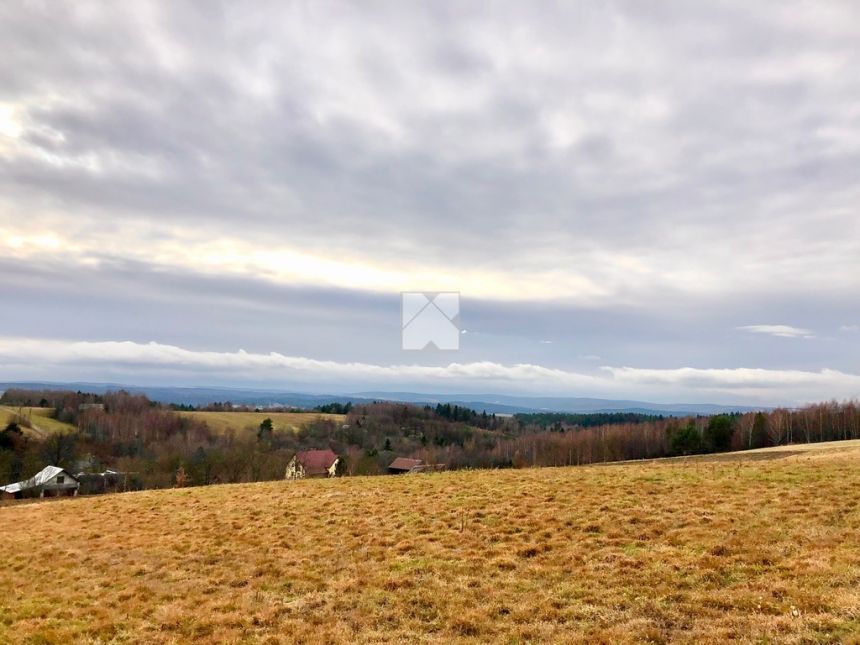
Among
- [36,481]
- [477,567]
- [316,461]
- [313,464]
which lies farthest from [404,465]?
[477,567]

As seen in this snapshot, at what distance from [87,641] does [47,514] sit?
803 inches

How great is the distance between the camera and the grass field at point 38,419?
117406mm

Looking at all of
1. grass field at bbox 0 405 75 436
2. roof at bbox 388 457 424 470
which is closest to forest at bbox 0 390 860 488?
grass field at bbox 0 405 75 436

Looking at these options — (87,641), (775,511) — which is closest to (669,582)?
(775,511)

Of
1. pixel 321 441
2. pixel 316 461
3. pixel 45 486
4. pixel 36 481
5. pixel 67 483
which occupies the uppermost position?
pixel 36 481

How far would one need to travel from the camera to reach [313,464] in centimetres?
9331

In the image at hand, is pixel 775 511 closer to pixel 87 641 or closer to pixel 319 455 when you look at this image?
pixel 87 641

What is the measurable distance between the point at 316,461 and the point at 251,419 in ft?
A: 274

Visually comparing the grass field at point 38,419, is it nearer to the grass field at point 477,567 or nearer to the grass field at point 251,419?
the grass field at point 251,419

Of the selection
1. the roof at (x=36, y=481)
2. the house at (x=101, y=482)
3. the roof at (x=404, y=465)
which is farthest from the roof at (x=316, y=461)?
the roof at (x=36, y=481)

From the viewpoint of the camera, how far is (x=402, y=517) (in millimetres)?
17953

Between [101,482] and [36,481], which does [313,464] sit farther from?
[36,481]

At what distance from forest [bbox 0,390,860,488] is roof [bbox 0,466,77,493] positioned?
4770 mm

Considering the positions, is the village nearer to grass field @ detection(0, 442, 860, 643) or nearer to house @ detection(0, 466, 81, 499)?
house @ detection(0, 466, 81, 499)
